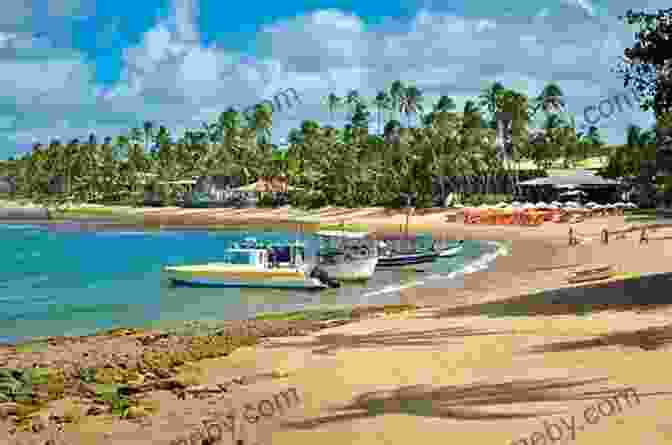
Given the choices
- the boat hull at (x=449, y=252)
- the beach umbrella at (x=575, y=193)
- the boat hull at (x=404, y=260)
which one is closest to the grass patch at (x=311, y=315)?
the boat hull at (x=404, y=260)

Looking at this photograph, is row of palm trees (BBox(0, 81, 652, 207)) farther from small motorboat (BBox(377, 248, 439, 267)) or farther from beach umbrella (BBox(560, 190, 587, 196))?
small motorboat (BBox(377, 248, 439, 267))

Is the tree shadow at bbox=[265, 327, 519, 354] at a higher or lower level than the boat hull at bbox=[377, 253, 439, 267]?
higher

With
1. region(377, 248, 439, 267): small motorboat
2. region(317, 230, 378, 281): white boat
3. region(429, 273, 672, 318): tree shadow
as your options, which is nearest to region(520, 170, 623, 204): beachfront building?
region(377, 248, 439, 267): small motorboat

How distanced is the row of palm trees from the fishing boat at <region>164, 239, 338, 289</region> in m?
55.2

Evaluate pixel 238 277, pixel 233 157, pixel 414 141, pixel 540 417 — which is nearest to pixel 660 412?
pixel 540 417

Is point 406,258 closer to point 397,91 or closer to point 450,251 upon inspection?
point 450,251

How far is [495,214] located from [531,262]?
32571 millimetres

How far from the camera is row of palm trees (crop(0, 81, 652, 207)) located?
9644 centimetres

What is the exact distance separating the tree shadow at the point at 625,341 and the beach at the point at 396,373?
4 cm

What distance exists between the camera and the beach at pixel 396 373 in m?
10.4

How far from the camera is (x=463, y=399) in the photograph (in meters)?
11.4

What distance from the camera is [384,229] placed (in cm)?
7869

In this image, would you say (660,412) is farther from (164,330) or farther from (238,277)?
(238,277)

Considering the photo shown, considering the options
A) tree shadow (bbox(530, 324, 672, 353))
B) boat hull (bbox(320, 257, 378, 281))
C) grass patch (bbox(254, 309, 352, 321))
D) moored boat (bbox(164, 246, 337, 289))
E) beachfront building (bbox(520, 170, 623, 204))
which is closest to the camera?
tree shadow (bbox(530, 324, 672, 353))
